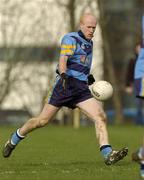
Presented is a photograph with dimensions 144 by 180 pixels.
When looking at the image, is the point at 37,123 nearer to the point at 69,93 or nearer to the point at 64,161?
the point at 69,93

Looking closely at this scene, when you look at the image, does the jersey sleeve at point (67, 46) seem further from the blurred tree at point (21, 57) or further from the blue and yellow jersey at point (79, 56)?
the blurred tree at point (21, 57)

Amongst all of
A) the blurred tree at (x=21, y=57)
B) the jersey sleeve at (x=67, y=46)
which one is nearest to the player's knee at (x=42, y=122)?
the jersey sleeve at (x=67, y=46)

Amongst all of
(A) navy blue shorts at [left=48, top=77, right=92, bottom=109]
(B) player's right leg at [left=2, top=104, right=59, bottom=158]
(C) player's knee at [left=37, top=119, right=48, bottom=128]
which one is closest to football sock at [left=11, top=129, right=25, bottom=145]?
(B) player's right leg at [left=2, top=104, right=59, bottom=158]

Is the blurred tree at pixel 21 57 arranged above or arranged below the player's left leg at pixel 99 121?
below

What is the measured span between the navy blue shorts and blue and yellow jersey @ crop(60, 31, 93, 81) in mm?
96

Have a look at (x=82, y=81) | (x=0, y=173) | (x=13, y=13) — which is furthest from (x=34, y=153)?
(x=13, y=13)

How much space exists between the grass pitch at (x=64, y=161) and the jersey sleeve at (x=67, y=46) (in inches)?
59.6

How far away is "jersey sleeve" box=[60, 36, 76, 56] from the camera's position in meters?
12.7

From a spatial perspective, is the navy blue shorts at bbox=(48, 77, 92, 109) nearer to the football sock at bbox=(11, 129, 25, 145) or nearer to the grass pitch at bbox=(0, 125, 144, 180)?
the football sock at bbox=(11, 129, 25, 145)

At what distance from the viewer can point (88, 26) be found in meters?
12.9

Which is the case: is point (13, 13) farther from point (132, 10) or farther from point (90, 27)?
point (90, 27)

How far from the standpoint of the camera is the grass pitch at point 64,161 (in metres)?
11.4

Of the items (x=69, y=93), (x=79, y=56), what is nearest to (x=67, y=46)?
(x=79, y=56)

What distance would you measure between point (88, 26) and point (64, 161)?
6.76 ft
